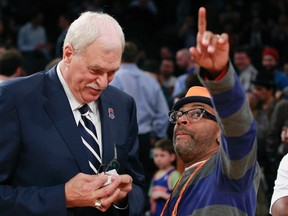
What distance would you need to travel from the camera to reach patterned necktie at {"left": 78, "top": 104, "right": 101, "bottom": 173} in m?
3.91

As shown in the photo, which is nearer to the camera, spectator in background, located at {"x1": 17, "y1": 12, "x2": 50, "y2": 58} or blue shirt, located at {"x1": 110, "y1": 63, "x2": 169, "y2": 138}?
blue shirt, located at {"x1": 110, "y1": 63, "x2": 169, "y2": 138}

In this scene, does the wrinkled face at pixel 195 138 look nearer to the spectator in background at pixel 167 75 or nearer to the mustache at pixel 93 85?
the mustache at pixel 93 85

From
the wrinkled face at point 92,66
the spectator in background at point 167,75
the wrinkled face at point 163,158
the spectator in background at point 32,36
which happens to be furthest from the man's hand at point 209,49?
the spectator in background at point 32,36

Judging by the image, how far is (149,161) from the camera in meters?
9.54

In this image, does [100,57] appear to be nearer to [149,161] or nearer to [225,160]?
[225,160]

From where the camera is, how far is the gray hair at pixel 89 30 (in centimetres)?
376

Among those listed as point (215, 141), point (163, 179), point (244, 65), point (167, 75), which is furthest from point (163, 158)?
point (167, 75)

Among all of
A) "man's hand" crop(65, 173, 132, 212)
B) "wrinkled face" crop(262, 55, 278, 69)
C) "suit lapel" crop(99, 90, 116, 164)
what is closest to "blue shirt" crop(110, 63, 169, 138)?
"wrinkled face" crop(262, 55, 278, 69)

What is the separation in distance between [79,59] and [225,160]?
0.93 meters

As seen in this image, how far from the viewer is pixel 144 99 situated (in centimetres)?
910

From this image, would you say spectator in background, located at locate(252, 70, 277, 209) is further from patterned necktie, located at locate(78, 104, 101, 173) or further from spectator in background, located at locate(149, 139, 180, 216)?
patterned necktie, located at locate(78, 104, 101, 173)

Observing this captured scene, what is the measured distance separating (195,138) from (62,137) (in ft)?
2.31

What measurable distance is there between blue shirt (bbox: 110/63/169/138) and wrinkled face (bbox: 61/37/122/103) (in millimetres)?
4728

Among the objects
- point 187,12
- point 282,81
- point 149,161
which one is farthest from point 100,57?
point 187,12
